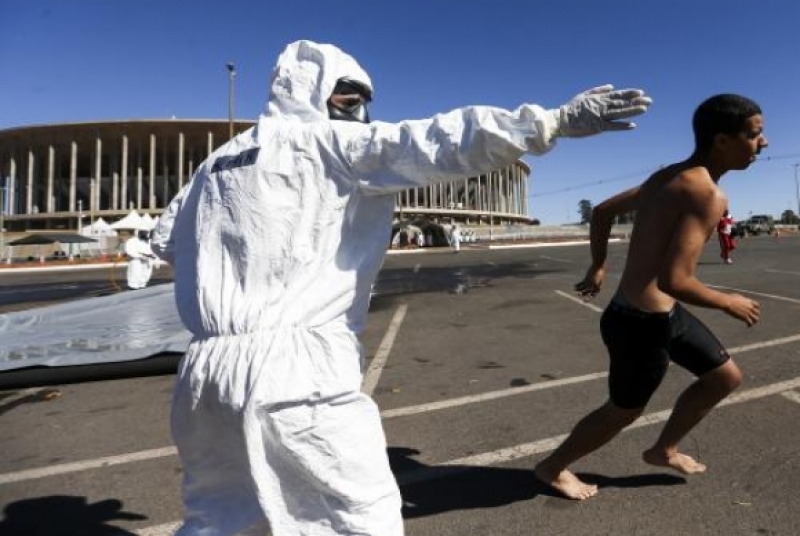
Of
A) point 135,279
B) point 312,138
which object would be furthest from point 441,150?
point 135,279

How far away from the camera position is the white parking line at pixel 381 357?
4751mm

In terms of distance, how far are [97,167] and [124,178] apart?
3.62 m

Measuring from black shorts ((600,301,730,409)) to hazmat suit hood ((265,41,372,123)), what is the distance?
1621mm

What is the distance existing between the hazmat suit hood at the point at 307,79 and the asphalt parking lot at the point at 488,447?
1.78 metres

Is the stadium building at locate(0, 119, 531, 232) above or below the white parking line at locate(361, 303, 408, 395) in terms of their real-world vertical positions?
above

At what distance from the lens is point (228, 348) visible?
1.58 m

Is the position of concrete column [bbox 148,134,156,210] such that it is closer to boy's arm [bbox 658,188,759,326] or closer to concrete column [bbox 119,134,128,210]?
concrete column [bbox 119,134,128,210]

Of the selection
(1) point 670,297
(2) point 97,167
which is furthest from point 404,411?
(2) point 97,167

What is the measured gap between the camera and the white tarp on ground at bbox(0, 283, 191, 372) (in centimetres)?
523

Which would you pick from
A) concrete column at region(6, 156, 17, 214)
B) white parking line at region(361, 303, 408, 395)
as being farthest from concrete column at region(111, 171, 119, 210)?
white parking line at region(361, 303, 408, 395)

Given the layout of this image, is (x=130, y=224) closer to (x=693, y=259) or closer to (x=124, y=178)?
(x=693, y=259)

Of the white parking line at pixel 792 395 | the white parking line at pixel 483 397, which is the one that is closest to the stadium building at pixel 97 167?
the white parking line at pixel 483 397

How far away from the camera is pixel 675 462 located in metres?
2.77

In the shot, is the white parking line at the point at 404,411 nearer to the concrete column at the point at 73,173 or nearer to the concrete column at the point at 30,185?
the concrete column at the point at 73,173
